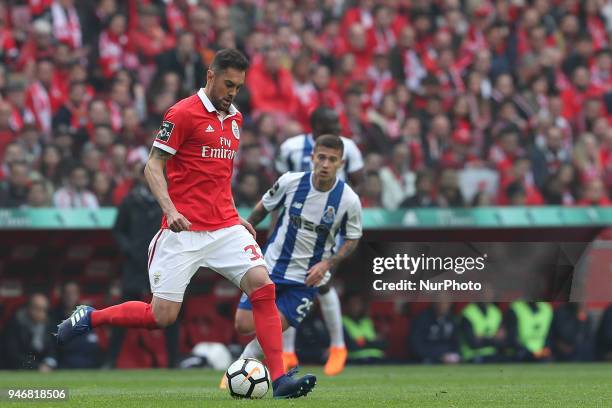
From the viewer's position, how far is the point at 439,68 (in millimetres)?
18250

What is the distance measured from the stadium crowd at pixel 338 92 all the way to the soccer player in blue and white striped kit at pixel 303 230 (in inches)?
168

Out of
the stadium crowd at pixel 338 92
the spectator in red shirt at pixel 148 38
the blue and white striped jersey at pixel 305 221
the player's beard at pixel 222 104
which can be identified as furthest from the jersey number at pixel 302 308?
the spectator in red shirt at pixel 148 38

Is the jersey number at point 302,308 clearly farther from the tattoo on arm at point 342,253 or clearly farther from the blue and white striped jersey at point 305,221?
the tattoo on arm at point 342,253

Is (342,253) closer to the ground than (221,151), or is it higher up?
closer to the ground

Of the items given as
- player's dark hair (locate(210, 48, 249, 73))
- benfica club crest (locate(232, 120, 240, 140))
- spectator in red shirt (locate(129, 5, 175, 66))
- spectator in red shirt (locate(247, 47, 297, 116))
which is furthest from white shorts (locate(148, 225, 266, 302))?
spectator in red shirt (locate(129, 5, 175, 66))

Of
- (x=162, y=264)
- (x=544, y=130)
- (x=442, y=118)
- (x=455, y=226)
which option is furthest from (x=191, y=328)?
(x=162, y=264)

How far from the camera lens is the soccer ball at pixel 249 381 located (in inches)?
322

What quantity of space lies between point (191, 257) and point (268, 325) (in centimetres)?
65

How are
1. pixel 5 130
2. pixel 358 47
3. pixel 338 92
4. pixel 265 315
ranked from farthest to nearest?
pixel 358 47 → pixel 338 92 → pixel 5 130 → pixel 265 315

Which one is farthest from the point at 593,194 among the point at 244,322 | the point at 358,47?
the point at 244,322

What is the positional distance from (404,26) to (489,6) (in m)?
1.87

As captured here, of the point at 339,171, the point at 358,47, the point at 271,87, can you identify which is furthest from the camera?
the point at 358,47

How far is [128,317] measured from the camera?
8305 millimetres

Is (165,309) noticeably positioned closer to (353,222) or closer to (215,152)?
(215,152)
